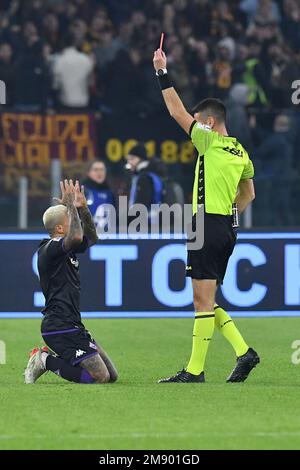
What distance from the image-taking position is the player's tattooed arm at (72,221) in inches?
384

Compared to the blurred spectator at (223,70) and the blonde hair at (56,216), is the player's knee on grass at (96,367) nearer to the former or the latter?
the blonde hair at (56,216)

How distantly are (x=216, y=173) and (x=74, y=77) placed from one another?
927 centimetres

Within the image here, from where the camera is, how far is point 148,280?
1498cm

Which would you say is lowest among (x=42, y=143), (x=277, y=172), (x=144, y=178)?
(x=144, y=178)

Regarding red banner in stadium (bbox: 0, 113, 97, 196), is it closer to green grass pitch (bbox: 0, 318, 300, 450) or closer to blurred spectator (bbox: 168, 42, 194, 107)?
blurred spectator (bbox: 168, 42, 194, 107)

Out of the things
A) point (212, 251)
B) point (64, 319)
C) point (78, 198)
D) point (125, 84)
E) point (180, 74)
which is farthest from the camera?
point (180, 74)

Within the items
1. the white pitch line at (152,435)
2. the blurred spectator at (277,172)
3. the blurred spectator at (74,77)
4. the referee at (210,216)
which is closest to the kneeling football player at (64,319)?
the referee at (210,216)

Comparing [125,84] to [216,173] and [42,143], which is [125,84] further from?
[216,173]

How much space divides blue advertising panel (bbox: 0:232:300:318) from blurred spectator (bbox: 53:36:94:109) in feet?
15.0

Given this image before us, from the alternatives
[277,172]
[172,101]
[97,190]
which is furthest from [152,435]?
[277,172]

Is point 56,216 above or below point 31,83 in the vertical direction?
below

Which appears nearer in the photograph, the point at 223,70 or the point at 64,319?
the point at 64,319
